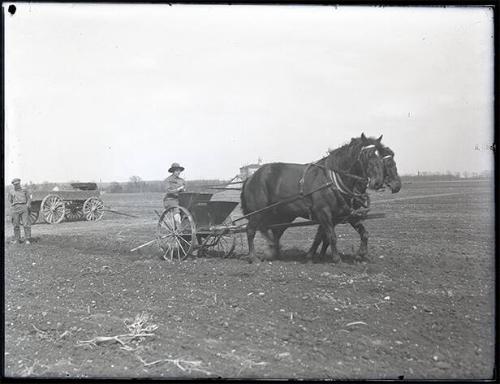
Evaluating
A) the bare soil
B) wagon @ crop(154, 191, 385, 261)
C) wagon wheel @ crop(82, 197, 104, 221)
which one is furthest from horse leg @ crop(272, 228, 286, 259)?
wagon wheel @ crop(82, 197, 104, 221)

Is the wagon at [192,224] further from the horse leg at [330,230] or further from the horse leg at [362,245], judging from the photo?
the horse leg at [362,245]

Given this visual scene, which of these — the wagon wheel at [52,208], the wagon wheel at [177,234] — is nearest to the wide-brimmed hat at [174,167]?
the wagon wheel at [177,234]

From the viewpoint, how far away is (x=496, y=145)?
5.02m

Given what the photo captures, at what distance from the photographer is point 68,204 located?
1653 centimetres

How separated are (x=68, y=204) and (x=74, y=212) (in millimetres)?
568

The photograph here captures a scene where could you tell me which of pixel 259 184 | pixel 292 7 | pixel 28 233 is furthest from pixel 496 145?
pixel 28 233

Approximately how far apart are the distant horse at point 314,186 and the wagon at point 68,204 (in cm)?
959

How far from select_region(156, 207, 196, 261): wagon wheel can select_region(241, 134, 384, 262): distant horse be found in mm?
1028

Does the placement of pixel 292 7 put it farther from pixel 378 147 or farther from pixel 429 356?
pixel 429 356

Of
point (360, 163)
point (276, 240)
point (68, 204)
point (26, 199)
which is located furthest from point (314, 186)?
point (68, 204)

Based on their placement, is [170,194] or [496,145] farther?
[170,194]

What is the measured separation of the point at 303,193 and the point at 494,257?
9.22 feet

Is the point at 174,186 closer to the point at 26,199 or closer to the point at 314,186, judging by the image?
the point at 314,186

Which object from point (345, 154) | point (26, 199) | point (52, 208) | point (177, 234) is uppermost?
point (345, 154)
